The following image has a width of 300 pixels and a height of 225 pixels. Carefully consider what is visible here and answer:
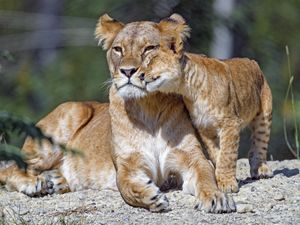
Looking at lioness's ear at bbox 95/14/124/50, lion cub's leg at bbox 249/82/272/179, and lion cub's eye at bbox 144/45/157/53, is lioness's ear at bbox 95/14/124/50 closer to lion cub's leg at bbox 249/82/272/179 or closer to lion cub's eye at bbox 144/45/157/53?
lion cub's eye at bbox 144/45/157/53

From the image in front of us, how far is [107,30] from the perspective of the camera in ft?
27.3

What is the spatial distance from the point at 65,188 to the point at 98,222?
1719 millimetres

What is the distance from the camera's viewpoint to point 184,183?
27.0 feet

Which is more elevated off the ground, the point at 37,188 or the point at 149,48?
the point at 149,48

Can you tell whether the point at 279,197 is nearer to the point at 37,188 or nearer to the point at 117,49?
the point at 117,49

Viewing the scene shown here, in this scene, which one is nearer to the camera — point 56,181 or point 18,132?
point 18,132

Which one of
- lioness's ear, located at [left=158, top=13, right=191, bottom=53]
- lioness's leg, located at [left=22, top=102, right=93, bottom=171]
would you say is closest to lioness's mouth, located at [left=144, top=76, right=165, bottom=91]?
lioness's ear, located at [left=158, top=13, right=191, bottom=53]

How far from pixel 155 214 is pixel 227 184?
0.66 metres

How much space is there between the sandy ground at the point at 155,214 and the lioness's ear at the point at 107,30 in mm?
1054

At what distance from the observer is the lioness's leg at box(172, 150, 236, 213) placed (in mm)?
7680

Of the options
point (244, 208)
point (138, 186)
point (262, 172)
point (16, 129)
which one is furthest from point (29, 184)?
point (16, 129)

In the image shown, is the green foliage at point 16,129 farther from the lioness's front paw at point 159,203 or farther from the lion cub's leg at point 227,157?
the lion cub's leg at point 227,157

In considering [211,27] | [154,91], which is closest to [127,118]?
[154,91]

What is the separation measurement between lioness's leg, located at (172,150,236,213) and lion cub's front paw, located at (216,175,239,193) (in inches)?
2.7
